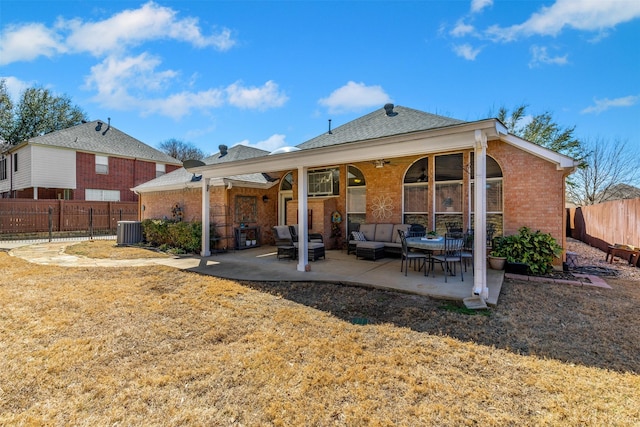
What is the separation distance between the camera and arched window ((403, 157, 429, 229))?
31.2ft

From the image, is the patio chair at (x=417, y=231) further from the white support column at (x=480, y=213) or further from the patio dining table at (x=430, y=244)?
the white support column at (x=480, y=213)

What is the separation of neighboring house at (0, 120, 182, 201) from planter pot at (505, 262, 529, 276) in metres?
25.1

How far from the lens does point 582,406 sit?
2.50 metres

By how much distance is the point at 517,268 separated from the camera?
7.23 m

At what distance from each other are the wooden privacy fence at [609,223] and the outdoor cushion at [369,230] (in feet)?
24.8

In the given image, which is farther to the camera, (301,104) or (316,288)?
(301,104)

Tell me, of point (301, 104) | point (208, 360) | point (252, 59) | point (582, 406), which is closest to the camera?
point (582, 406)

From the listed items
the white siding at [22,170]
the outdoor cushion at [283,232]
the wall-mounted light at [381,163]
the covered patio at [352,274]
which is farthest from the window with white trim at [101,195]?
the wall-mounted light at [381,163]

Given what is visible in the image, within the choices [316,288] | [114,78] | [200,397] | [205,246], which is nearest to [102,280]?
[205,246]

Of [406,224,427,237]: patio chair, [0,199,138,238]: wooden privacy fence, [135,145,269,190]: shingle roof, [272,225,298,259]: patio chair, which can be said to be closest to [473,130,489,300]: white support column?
[406,224,427,237]: patio chair

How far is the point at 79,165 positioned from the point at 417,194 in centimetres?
2297

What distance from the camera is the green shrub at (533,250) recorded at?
23.4 ft

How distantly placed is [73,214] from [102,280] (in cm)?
1592

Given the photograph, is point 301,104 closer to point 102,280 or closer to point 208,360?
point 102,280
